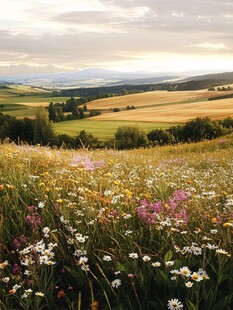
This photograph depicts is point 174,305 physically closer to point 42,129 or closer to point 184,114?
point 42,129

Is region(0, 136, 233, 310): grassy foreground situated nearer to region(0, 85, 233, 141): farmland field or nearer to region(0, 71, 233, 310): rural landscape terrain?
region(0, 71, 233, 310): rural landscape terrain

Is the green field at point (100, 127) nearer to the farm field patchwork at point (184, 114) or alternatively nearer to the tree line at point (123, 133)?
the tree line at point (123, 133)

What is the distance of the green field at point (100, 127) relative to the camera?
225ft

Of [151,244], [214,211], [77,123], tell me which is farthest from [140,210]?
[77,123]

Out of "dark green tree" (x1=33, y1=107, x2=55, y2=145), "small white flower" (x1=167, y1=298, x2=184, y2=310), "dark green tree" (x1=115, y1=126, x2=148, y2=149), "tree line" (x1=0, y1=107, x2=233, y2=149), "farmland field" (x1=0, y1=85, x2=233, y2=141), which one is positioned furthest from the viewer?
"farmland field" (x1=0, y1=85, x2=233, y2=141)

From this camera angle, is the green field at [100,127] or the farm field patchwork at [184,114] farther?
the farm field patchwork at [184,114]

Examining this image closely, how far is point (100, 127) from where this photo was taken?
75875mm

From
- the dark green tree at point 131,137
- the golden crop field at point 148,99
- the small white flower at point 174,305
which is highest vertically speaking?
the golden crop field at point 148,99

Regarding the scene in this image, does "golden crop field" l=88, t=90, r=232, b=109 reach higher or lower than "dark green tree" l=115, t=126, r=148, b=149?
higher

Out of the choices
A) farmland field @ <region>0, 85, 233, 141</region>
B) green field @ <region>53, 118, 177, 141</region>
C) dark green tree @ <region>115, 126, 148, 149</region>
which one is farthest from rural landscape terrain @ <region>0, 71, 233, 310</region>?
farmland field @ <region>0, 85, 233, 141</region>

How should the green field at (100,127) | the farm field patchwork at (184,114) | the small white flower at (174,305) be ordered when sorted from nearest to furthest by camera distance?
the small white flower at (174,305) < the green field at (100,127) < the farm field patchwork at (184,114)

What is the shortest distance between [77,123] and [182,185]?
79.9 m

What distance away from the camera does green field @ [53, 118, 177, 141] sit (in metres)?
68.6

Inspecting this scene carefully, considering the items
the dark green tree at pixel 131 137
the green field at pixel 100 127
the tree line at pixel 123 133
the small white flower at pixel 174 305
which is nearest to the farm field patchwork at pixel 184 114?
the green field at pixel 100 127
